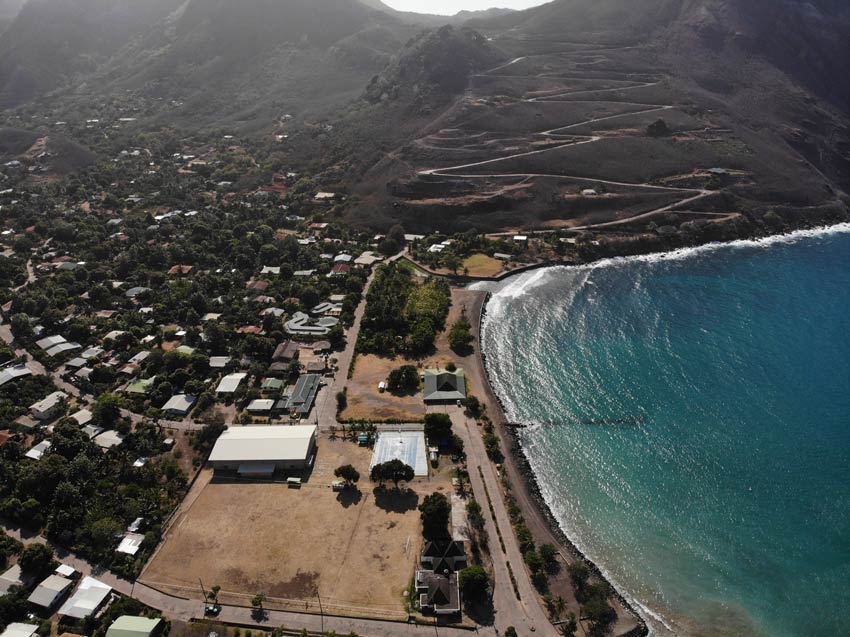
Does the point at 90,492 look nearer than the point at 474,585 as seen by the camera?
No

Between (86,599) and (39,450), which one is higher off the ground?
(39,450)

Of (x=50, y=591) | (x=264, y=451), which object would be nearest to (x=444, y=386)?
(x=264, y=451)

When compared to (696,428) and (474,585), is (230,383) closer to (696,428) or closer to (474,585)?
(474,585)

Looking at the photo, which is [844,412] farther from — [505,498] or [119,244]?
[119,244]

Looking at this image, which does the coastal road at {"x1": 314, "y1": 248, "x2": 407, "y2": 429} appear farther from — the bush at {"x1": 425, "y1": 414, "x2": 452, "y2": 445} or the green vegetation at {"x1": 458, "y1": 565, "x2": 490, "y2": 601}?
the green vegetation at {"x1": 458, "y1": 565, "x2": 490, "y2": 601}

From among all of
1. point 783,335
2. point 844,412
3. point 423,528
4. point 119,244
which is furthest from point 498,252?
point 119,244

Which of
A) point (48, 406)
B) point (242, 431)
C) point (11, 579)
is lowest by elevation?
point (11, 579)

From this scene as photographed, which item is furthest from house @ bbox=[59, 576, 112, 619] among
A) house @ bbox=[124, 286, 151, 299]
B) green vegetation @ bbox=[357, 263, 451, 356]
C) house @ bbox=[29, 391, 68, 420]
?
house @ bbox=[124, 286, 151, 299]
